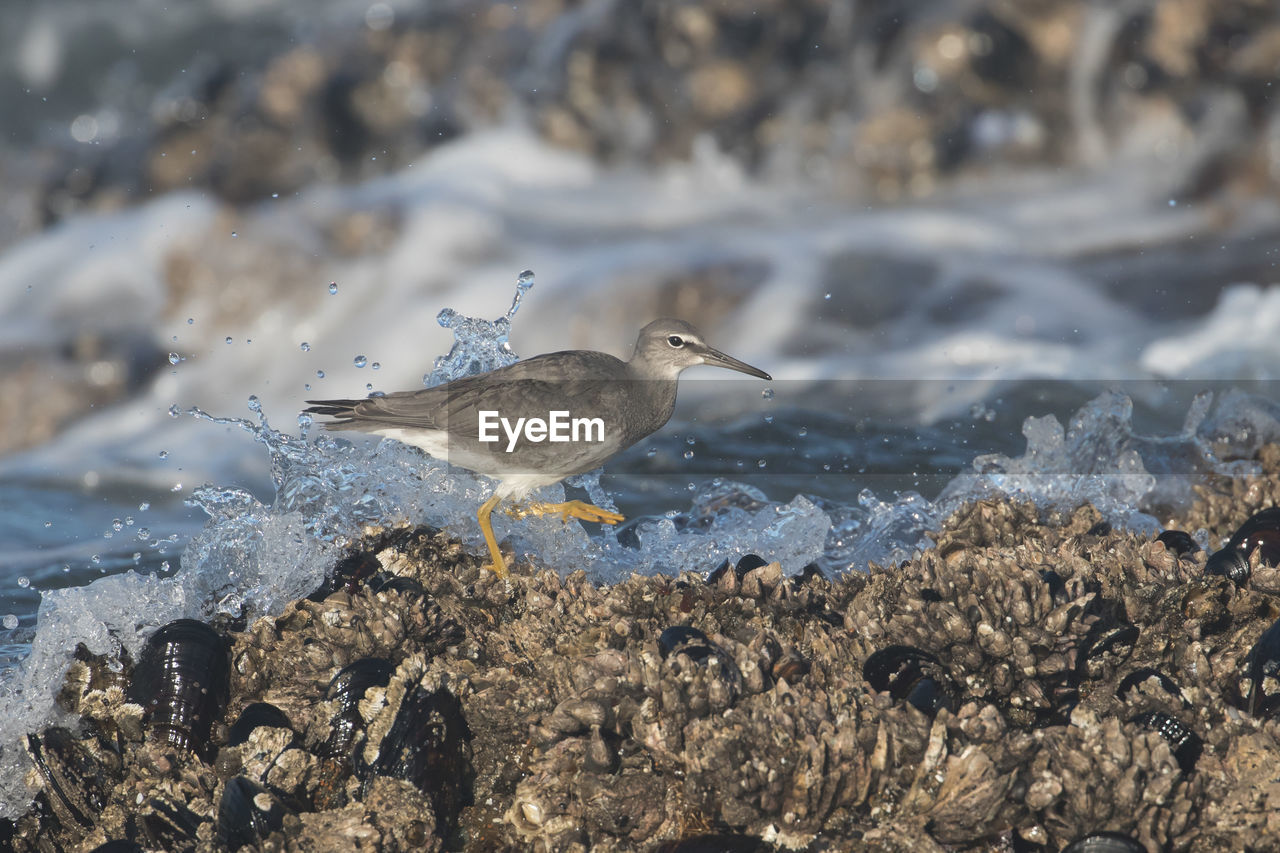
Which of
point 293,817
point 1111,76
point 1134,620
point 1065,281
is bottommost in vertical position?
point 293,817

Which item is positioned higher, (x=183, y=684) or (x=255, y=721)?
(x=183, y=684)

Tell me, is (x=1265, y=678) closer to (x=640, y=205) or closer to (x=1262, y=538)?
(x=1262, y=538)

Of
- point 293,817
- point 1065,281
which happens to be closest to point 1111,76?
point 1065,281

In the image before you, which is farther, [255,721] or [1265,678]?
[255,721]

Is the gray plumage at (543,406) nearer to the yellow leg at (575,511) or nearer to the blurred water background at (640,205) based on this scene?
the yellow leg at (575,511)

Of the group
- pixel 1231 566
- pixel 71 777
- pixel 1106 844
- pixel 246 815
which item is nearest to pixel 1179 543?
pixel 1231 566

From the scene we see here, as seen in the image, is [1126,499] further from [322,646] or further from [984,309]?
[984,309]

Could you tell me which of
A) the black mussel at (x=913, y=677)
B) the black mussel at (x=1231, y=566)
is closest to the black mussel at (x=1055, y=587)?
the black mussel at (x=913, y=677)

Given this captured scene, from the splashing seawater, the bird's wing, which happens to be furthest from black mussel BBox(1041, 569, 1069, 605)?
the bird's wing
